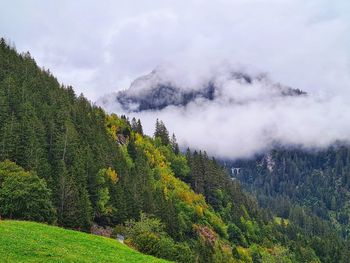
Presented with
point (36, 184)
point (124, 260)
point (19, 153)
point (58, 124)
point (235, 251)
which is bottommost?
point (235, 251)

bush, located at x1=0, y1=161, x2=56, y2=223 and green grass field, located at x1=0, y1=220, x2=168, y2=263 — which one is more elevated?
bush, located at x1=0, y1=161, x2=56, y2=223

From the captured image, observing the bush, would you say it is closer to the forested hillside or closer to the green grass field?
the forested hillside

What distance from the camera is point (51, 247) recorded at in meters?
55.4

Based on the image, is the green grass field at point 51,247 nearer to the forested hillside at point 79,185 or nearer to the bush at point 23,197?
the bush at point 23,197

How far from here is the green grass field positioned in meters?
50.0

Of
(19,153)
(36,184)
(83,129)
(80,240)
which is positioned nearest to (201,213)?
(83,129)

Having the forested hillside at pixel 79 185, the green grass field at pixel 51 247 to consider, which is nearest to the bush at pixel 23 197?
the forested hillside at pixel 79 185

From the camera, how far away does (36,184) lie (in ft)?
313

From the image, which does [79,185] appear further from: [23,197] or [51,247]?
[51,247]

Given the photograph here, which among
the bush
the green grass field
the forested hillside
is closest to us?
the green grass field

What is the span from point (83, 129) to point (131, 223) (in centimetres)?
6226

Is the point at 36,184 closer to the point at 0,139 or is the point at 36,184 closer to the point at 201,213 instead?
the point at 0,139

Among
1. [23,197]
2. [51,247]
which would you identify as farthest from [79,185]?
[51,247]

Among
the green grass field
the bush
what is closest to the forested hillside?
the bush
